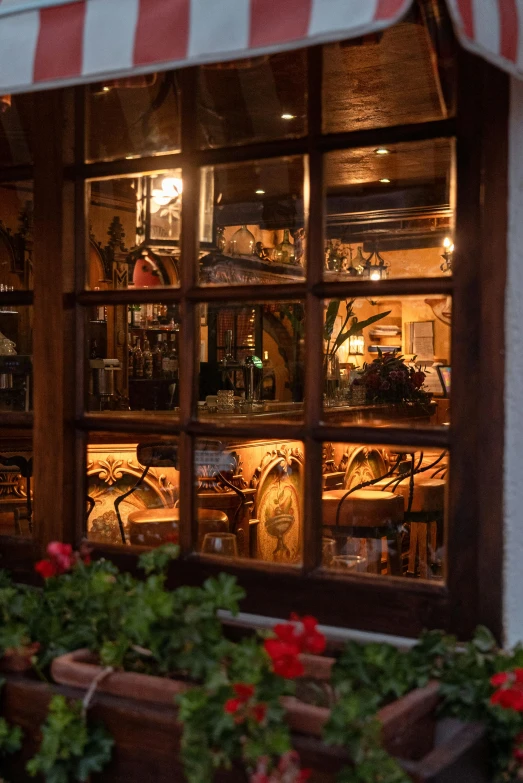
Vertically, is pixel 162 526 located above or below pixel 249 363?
below

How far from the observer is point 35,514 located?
224cm

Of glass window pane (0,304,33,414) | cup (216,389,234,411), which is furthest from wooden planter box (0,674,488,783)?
cup (216,389,234,411)

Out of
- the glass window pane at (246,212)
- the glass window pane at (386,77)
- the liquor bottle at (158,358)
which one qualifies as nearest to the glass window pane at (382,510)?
the glass window pane at (246,212)

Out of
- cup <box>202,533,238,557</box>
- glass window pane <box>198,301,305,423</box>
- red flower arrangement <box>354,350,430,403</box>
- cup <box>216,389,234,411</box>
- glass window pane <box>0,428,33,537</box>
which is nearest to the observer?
cup <box>202,533,238,557</box>

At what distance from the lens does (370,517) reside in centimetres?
353

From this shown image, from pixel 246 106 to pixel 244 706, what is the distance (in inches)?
56.9

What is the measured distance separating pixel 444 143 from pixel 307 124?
28 cm

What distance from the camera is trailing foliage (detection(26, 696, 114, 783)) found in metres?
1.55

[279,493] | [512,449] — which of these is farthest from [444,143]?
[279,493]

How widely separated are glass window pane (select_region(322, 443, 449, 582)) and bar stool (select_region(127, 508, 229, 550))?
27cm

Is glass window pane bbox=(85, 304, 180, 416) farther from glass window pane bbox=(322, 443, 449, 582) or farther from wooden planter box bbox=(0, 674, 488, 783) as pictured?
wooden planter box bbox=(0, 674, 488, 783)

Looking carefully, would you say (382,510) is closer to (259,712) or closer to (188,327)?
(188,327)

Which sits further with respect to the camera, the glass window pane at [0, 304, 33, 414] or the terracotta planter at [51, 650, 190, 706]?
the glass window pane at [0, 304, 33, 414]

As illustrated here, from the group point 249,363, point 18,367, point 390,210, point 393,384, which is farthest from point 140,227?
point 390,210
